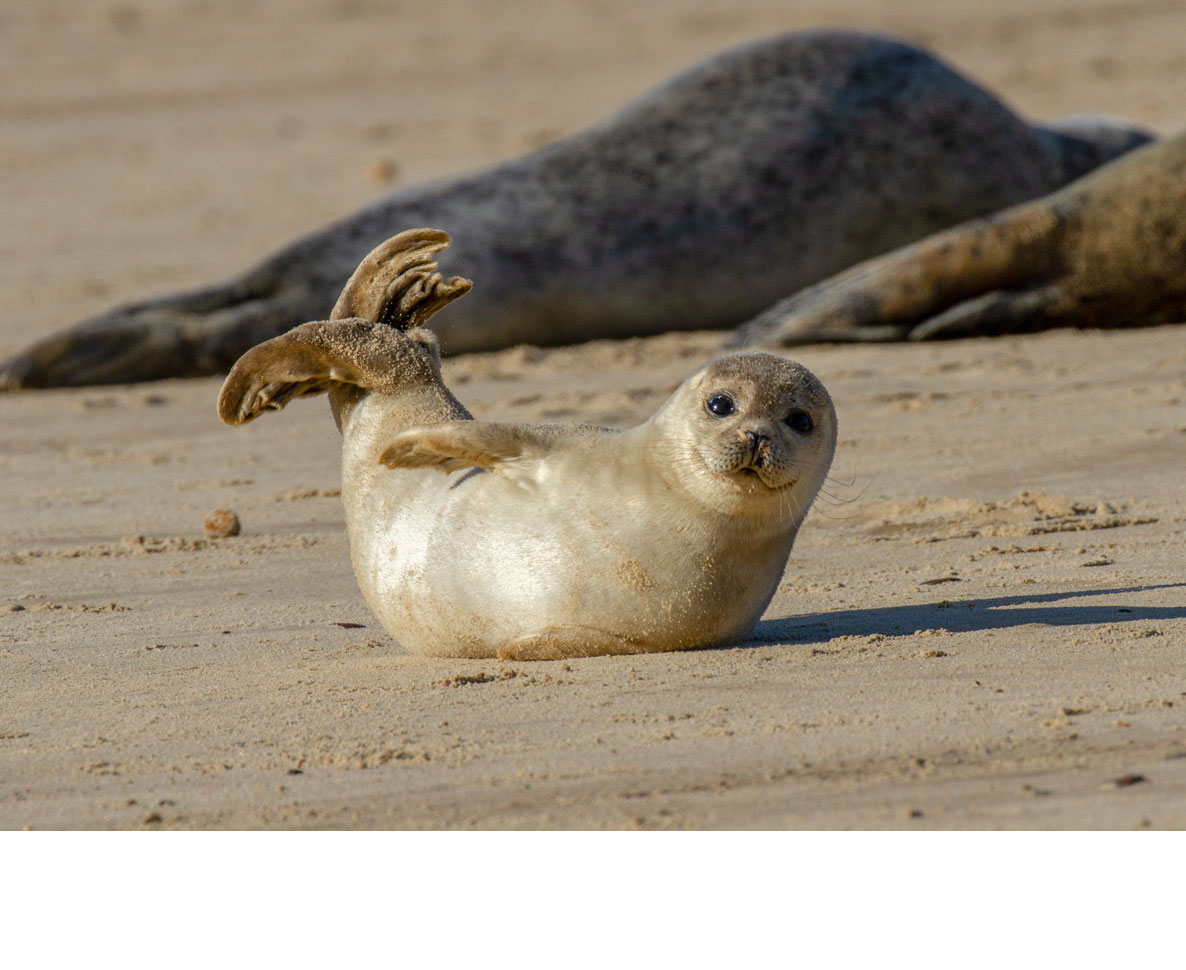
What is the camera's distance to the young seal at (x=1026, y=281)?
7.11 metres

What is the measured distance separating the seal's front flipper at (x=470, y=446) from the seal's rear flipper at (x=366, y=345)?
0.34 metres

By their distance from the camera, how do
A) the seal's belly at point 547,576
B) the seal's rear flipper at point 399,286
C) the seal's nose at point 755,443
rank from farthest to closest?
the seal's rear flipper at point 399,286
the seal's belly at point 547,576
the seal's nose at point 755,443

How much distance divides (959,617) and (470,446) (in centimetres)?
101

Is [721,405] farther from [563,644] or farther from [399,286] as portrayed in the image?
[399,286]

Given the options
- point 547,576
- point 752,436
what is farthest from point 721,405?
point 547,576

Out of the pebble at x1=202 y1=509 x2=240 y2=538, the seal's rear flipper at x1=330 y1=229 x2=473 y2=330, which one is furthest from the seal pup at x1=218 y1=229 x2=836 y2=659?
the pebble at x1=202 y1=509 x2=240 y2=538

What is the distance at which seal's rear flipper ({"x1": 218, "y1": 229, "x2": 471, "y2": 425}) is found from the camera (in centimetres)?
376

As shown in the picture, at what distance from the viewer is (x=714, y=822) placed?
247 cm

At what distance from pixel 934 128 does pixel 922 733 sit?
6.14 metres

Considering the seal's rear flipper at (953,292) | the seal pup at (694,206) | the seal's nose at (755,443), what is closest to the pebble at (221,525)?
the seal's nose at (755,443)

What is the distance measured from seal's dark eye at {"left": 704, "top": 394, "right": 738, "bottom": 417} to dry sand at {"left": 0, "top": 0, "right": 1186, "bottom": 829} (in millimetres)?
445

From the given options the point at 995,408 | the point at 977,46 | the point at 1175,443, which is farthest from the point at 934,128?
the point at 977,46

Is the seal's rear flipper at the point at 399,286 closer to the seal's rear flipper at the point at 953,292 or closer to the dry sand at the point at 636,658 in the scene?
the dry sand at the point at 636,658

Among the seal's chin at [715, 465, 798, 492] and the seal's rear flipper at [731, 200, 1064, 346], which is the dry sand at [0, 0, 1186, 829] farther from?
the seal's chin at [715, 465, 798, 492]
